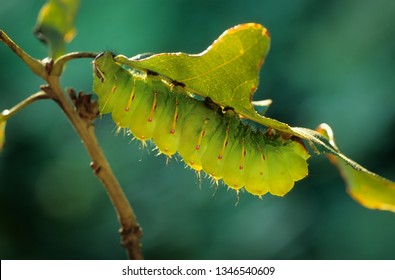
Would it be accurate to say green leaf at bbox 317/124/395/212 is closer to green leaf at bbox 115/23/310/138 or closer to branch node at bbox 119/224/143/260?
green leaf at bbox 115/23/310/138

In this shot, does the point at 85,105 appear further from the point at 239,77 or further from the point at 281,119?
the point at 281,119

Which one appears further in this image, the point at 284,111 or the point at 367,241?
the point at 367,241

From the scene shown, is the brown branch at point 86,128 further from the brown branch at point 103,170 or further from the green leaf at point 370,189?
the green leaf at point 370,189

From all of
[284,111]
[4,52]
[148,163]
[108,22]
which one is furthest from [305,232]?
[4,52]

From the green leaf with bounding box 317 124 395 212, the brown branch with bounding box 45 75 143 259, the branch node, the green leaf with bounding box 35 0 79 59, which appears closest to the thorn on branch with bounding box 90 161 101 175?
the brown branch with bounding box 45 75 143 259

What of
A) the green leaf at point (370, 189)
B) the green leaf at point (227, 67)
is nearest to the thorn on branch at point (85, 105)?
the green leaf at point (227, 67)

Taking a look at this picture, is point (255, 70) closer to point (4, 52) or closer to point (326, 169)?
point (326, 169)
